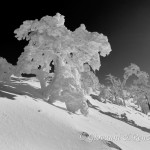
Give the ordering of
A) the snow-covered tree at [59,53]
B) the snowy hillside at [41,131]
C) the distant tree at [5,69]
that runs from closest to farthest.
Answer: the snowy hillside at [41,131], the snow-covered tree at [59,53], the distant tree at [5,69]

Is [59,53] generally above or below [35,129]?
above

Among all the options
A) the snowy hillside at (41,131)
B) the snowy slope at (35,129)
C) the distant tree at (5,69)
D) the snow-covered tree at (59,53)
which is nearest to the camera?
the snowy slope at (35,129)

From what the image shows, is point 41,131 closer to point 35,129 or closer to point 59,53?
point 35,129

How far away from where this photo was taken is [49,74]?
25.0 meters

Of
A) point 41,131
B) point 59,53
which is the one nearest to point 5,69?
point 59,53

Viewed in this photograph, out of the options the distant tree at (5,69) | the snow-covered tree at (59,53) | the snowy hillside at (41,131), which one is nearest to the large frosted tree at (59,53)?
the snow-covered tree at (59,53)

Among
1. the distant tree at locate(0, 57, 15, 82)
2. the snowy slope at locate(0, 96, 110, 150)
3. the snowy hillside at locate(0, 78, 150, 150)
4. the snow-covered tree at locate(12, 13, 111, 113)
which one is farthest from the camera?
the distant tree at locate(0, 57, 15, 82)

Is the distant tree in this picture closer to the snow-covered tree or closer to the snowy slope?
the snow-covered tree

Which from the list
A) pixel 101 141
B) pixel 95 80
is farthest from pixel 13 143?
pixel 95 80

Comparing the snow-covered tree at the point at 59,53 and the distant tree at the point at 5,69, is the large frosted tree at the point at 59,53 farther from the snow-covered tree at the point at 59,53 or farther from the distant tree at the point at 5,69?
the distant tree at the point at 5,69

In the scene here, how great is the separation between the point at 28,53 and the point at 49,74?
15.9 feet

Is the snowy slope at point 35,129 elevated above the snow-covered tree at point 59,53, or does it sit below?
below

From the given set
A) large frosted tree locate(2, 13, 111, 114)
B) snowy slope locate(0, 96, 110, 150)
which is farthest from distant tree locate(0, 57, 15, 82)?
snowy slope locate(0, 96, 110, 150)

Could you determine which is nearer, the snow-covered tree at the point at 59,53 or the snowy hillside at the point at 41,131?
the snowy hillside at the point at 41,131
